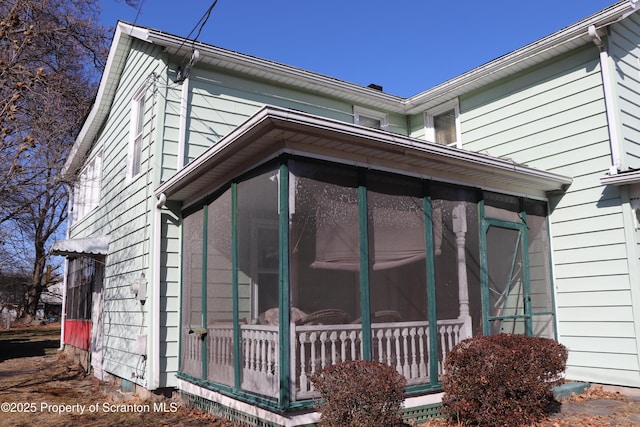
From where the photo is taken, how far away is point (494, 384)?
5582 millimetres

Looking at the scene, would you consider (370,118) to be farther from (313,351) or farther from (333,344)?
(313,351)

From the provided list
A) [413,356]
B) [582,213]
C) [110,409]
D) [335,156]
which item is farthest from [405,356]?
[110,409]

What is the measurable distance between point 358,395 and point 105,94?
10.0 meters

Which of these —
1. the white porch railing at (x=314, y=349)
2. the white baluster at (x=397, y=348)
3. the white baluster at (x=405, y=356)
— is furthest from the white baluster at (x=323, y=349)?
the white baluster at (x=405, y=356)

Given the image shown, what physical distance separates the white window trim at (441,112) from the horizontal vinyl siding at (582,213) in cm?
130

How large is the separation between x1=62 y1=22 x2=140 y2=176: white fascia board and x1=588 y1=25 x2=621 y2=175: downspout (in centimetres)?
726

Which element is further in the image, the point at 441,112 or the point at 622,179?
the point at 441,112

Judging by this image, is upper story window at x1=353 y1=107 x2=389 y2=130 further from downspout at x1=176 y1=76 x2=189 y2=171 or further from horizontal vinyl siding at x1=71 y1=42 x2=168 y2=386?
horizontal vinyl siding at x1=71 y1=42 x2=168 y2=386

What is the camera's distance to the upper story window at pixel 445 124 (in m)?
10.8

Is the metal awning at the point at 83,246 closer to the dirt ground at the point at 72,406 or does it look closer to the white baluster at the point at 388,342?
the dirt ground at the point at 72,406

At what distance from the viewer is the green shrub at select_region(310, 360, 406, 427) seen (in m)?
4.76

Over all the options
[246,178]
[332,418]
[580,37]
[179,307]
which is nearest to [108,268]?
[179,307]

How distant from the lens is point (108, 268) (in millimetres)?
11125

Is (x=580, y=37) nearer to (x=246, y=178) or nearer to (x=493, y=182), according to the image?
(x=493, y=182)
